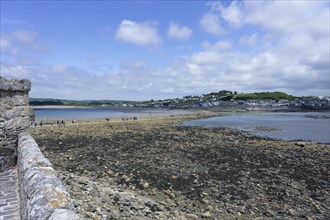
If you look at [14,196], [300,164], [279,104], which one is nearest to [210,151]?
[300,164]

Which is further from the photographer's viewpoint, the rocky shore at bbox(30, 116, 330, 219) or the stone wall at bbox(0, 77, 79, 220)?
the rocky shore at bbox(30, 116, 330, 219)

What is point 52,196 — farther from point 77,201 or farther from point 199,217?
point 199,217

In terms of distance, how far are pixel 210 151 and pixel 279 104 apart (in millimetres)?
155953

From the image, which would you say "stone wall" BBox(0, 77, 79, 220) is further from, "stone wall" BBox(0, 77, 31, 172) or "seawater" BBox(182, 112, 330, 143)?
"seawater" BBox(182, 112, 330, 143)

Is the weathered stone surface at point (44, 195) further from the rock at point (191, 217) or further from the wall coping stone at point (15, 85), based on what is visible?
the rock at point (191, 217)

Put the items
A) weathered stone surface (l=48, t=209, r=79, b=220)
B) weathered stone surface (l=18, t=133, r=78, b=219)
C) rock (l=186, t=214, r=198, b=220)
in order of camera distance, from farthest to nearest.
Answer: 1. rock (l=186, t=214, r=198, b=220)
2. weathered stone surface (l=18, t=133, r=78, b=219)
3. weathered stone surface (l=48, t=209, r=79, b=220)

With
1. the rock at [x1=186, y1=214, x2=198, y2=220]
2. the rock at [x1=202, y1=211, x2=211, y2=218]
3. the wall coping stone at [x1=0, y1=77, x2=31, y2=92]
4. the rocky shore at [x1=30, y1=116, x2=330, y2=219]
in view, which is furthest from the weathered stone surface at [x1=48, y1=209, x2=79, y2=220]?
the rock at [x1=202, y1=211, x2=211, y2=218]

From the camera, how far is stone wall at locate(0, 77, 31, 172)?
8031mm

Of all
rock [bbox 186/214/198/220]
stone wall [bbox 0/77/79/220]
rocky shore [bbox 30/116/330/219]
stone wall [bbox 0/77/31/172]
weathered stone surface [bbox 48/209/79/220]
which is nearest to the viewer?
weathered stone surface [bbox 48/209/79/220]

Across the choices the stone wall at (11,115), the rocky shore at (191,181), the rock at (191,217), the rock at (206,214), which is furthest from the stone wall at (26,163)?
the rock at (206,214)

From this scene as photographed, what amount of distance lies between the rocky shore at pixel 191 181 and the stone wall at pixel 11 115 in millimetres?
2314

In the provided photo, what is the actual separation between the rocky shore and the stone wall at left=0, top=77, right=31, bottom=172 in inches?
91.1

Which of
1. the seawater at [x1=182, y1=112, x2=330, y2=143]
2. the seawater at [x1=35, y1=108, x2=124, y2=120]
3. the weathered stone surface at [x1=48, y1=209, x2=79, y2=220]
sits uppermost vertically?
the weathered stone surface at [x1=48, y1=209, x2=79, y2=220]

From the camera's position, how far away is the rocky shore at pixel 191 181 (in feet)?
30.6
